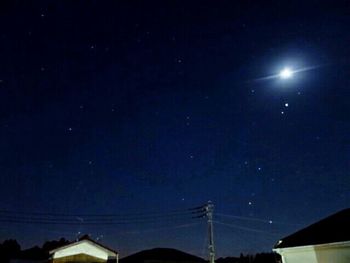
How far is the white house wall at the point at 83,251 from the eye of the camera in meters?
24.1

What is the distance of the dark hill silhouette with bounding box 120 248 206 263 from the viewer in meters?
34.7

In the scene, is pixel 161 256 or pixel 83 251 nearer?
pixel 83 251

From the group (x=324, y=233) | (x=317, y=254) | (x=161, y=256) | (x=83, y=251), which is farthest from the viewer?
(x=161, y=256)

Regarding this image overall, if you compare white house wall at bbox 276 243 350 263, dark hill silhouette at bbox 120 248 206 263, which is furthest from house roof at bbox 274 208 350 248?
dark hill silhouette at bbox 120 248 206 263

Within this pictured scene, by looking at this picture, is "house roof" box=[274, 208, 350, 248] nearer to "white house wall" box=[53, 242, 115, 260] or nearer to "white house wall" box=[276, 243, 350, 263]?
"white house wall" box=[276, 243, 350, 263]

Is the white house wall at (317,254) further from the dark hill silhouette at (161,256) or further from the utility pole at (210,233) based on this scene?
the dark hill silhouette at (161,256)

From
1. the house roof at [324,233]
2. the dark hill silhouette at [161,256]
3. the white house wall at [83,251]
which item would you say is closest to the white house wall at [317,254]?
the house roof at [324,233]

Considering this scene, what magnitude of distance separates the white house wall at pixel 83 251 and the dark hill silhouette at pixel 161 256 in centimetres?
872

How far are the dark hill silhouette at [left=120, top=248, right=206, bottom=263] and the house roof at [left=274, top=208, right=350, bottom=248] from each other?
1602 cm

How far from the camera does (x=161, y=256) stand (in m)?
36.2

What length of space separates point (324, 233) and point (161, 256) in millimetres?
20886

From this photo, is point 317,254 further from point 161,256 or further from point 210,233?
point 161,256

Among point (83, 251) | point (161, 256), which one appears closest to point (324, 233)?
point (83, 251)

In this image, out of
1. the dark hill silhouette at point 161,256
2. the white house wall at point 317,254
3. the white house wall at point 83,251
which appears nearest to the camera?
the white house wall at point 317,254
